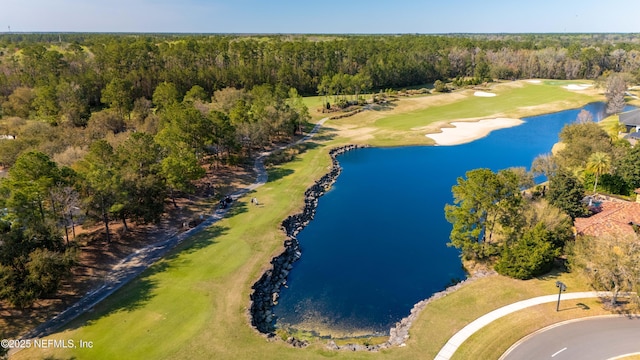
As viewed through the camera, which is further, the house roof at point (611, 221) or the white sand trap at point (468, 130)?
the white sand trap at point (468, 130)

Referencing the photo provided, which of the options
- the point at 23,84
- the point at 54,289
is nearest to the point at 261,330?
the point at 54,289

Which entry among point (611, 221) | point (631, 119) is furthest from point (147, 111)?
point (631, 119)

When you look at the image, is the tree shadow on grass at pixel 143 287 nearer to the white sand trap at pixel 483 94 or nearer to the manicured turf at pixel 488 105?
the manicured turf at pixel 488 105

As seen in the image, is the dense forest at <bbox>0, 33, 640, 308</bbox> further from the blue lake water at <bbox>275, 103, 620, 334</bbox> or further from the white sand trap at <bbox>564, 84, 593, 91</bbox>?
the white sand trap at <bbox>564, 84, 593, 91</bbox>

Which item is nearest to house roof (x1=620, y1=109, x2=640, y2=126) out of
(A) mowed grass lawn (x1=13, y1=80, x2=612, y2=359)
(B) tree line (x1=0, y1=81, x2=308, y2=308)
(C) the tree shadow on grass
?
(A) mowed grass lawn (x1=13, y1=80, x2=612, y2=359)

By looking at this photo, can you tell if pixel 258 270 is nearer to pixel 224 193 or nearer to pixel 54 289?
pixel 54 289

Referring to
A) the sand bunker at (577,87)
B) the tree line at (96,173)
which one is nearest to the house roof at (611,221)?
the tree line at (96,173)
